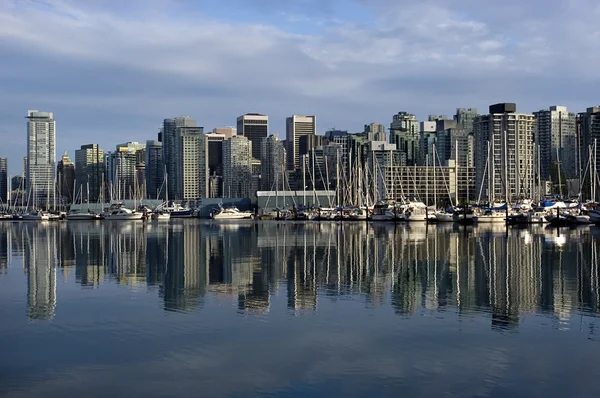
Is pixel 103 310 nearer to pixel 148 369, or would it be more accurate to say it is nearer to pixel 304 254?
pixel 148 369

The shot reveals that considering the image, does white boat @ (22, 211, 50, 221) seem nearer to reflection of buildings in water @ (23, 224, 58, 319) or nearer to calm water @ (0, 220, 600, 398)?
reflection of buildings in water @ (23, 224, 58, 319)

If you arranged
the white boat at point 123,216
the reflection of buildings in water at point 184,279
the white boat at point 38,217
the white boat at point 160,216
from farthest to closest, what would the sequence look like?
the white boat at point 38,217 → the white boat at point 160,216 → the white boat at point 123,216 → the reflection of buildings in water at point 184,279

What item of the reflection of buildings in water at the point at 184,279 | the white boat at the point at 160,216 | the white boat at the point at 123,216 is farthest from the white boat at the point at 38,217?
the reflection of buildings in water at the point at 184,279

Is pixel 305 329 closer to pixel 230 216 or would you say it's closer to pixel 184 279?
pixel 184 279

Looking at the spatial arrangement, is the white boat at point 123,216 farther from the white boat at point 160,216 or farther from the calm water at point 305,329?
the calm water at point 305,329

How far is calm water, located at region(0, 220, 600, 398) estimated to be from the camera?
18.9 m

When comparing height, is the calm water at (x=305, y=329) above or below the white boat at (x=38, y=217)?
below

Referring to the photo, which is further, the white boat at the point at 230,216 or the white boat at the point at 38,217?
the white boat at the point at 38,217

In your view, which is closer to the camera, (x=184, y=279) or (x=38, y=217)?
(x=184, y=279)

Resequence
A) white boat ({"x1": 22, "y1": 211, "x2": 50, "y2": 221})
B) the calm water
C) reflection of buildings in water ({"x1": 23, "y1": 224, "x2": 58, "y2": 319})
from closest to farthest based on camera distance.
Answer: the calm water, reflection of buildings in water ({"x1": 23, "y1": 224, "x2": 58, "y2": 319}), white boat ({"x1": 22, "y1": 211, "x2": 50, "y2": 221})

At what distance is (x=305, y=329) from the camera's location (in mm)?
25328

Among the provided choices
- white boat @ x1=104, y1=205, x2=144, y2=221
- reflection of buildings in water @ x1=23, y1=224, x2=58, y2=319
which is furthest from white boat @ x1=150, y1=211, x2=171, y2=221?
reflection of buildings in water @ x1=23, y1=224, x2=58, y2=319

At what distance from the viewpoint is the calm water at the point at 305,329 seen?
18859 millimetres

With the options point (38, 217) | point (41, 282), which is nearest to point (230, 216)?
point (38, 217)
